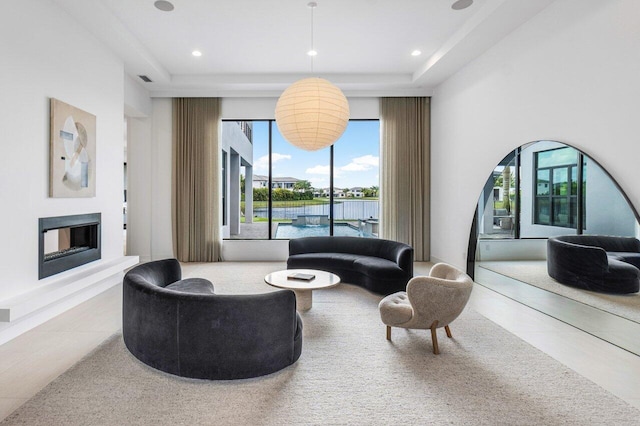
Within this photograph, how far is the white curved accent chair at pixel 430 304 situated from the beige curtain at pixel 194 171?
14.9 feet

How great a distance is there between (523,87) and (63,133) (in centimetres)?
515

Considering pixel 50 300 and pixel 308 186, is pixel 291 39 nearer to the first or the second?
pixel 308 186

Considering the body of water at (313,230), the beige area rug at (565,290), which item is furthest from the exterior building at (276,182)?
the beige area rug at (565,290)

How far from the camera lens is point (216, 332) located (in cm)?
223

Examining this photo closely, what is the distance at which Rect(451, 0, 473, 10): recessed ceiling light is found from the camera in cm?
372

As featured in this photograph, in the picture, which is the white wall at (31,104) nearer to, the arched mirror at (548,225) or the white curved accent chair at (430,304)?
the white curved accent chair at (430,304)

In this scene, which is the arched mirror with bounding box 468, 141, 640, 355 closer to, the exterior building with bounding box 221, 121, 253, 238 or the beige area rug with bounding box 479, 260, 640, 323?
the beige area rug with bounding box 479, 260, 640, 323

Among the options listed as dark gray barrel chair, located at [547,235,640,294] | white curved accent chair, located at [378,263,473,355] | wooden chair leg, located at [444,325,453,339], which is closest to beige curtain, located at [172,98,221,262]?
white curved accent chair, located at [378,263,473,355]

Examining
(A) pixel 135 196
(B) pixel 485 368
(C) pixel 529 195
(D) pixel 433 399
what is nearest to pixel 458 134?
(C) pixel 529 195

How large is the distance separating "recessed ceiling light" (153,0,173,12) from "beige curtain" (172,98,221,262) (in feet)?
8.47

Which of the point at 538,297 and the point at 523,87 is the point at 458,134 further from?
the point at 538,297

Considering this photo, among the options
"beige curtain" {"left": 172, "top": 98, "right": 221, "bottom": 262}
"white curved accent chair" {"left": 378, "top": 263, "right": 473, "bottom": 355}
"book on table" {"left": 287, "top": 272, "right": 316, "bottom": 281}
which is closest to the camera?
"white curved accent chair" {"left": 378, "top": 263, "right": 473, "bottom": 355}

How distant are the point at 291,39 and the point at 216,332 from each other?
3906mm

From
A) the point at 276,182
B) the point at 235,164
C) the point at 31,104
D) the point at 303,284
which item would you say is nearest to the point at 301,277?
the point at 303,284
